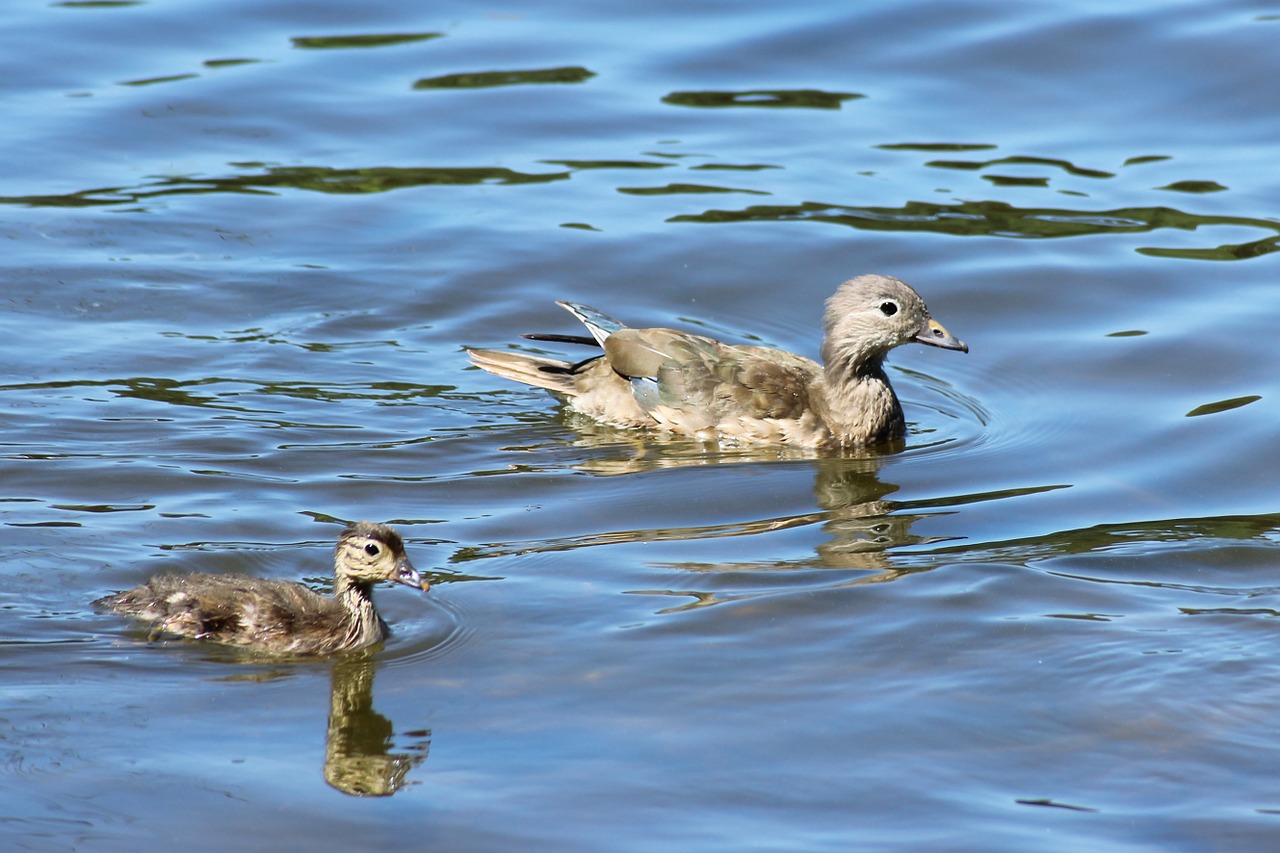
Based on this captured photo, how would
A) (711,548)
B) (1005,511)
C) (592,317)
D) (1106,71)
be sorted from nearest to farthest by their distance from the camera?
(711,548)
(1005,511)
(592,317)
(1106,71)

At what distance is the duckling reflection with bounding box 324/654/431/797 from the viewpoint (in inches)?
268

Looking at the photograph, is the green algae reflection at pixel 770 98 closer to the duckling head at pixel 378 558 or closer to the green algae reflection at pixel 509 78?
the green algae reflection at pixel 509 78

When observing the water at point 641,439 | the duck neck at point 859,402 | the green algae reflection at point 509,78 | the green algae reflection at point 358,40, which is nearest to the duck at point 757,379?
the duck neck at point 859,402

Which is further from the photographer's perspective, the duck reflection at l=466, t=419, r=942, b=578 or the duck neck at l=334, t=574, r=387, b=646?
the duck reflection at l=466, t=419, r=942, b=578

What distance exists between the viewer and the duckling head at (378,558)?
7863mm

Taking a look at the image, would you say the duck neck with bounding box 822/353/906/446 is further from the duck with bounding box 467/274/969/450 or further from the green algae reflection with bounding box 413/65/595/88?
the green algae reflection with bounding box 413/65/595/88

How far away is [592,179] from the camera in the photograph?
1573cm

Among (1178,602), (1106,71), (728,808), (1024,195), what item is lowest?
(728,808)

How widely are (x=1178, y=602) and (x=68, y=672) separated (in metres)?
5.01

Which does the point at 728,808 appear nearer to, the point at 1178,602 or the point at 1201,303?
the point at 1178,602

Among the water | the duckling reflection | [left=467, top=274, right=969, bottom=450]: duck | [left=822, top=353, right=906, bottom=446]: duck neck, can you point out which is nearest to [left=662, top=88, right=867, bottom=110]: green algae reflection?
the water

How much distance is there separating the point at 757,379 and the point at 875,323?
2.76ft

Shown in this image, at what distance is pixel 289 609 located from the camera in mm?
7941

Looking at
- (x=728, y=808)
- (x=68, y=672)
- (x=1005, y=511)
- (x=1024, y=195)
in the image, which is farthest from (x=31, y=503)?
(x=1024, y=195)
